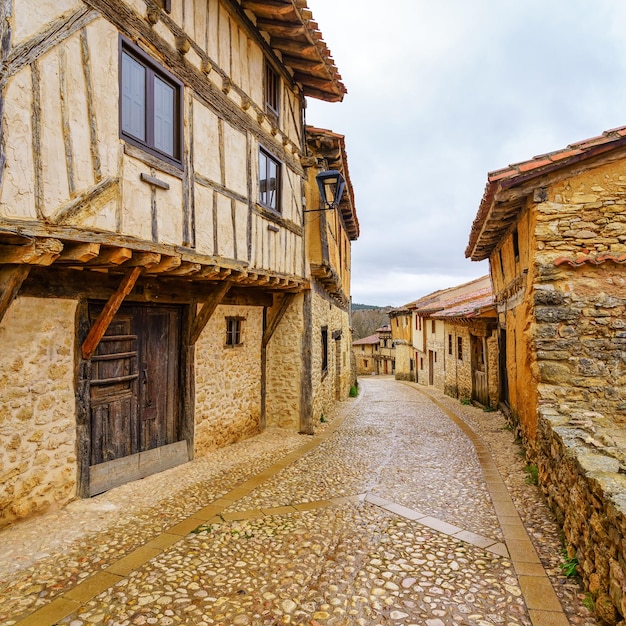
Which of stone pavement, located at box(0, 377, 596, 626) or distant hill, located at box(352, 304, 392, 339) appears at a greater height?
distant hill, located at box(352, 304, 392, 339)

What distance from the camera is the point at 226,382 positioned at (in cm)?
796

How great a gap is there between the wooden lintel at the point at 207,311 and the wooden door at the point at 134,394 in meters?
0.28

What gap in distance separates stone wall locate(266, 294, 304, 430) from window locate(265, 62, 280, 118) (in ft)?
12.1

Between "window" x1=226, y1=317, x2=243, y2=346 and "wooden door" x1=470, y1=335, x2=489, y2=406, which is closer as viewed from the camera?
"window" x1=226, y1=317, x2=243, y2=346

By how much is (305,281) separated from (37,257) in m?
5.85

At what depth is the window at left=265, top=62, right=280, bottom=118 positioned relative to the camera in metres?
7.78

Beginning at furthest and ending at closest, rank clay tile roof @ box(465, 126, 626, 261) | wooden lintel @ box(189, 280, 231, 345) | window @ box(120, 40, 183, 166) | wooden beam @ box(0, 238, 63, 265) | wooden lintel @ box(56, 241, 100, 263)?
wooden lintel @ box(189, 280, 231, 345), clay tile roof @ box(465, 126, 626, 261), window @ box(120, 40, 183, 166), wooden lintel @ box(56, 241, 100, 263), wooden beam @ box(0, 238, 63, 265)

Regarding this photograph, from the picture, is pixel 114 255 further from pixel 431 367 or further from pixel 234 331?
pixel 431 367

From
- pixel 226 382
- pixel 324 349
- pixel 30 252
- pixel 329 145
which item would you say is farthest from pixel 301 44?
pixel 324 349

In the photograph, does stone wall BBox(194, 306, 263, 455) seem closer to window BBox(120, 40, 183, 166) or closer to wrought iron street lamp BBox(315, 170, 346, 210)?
wrought iron street lamp BBox(315, 170, 346, 210)

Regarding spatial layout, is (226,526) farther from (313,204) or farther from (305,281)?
(313,204)

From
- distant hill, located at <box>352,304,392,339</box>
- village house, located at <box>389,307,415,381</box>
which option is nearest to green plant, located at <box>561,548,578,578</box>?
village house, located at <box>389,307,415,381</box>

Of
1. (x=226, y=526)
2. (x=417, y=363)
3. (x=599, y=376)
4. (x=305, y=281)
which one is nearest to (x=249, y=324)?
(x=305, y=281)

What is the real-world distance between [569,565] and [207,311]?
5479 millimetres
